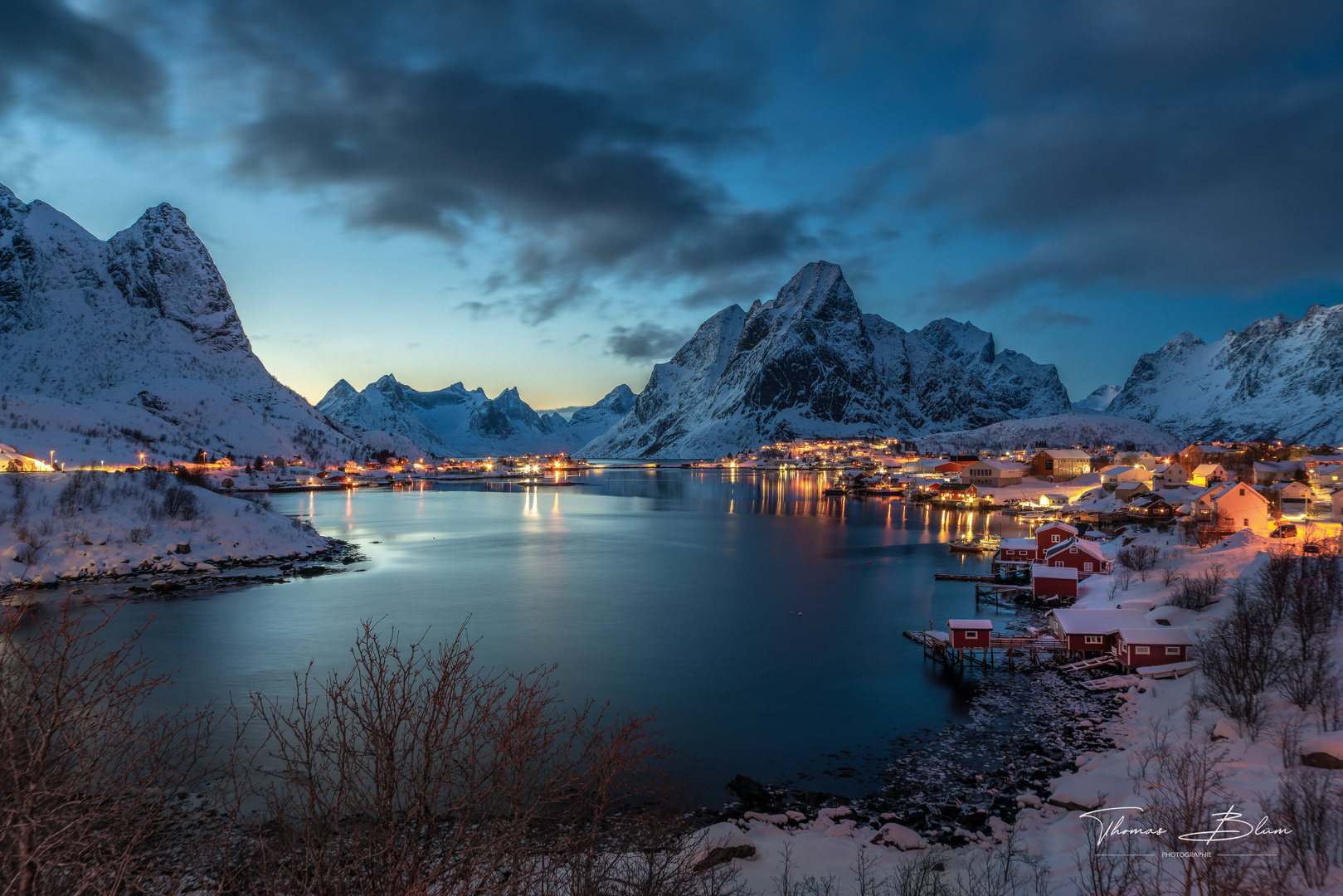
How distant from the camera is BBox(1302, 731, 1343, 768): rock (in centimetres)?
1464

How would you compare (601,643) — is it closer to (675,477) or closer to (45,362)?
(675,477)

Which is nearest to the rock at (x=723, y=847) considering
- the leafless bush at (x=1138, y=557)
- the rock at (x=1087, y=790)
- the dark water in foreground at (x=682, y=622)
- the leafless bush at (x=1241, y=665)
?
the dark water in foreground at (x=682, y=622)

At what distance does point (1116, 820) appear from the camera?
13508 millimetres

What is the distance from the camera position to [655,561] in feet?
172

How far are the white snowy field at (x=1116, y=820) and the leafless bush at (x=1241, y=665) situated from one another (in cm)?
32

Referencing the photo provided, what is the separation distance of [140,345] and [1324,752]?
192071 millimetres

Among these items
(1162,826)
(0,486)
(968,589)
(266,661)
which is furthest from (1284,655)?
(0,486)

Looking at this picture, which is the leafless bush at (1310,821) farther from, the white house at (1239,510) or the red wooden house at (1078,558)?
the white house at (1239,510)

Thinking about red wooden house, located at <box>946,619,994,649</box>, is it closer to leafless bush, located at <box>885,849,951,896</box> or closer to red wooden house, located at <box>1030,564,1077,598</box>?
red wooden house, located at <box>1030,564,1077,598</box>

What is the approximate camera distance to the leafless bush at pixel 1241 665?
60.2 ft

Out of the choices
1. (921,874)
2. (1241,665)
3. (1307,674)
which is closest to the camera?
(921,874)

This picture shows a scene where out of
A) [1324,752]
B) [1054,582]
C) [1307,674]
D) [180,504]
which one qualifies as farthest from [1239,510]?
[180,504]

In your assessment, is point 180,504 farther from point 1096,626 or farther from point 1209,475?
point 1209,475

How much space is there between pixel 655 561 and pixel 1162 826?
41629mm
